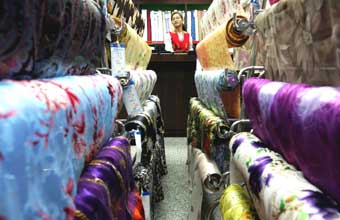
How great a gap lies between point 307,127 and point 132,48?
1273mm

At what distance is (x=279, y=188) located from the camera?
0.56 m

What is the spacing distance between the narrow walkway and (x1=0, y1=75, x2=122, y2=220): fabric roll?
5.00ft

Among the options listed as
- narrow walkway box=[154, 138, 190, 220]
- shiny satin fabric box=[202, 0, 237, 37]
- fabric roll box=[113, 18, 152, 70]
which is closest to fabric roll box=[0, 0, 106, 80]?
fabric roll box=[113, 18, 152, 70]

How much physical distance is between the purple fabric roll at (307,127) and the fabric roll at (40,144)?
309 mm

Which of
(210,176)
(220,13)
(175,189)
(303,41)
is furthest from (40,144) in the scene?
(175,189)

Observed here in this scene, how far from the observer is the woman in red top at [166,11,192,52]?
387 centimetres

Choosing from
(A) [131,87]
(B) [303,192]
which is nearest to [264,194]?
(B) [303,192]

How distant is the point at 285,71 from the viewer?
0.78 m

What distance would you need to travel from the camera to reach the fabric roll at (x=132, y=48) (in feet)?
5.03

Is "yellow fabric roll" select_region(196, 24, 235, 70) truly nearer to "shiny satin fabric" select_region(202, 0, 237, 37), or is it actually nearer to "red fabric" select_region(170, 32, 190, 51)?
"shiny satin fabric" select_region(202, 0, 237, 37)

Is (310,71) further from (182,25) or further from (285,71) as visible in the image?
(182,25)

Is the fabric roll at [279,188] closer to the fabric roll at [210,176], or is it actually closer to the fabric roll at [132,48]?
the fabric roll at [210,176]

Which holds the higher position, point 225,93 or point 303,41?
point 303,41

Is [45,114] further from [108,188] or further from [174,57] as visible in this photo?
[174,57]
